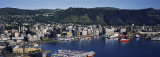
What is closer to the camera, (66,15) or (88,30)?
(88,30)

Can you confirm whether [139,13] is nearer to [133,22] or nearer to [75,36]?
[133,22]

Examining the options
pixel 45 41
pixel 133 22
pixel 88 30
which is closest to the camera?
pixel 45 41

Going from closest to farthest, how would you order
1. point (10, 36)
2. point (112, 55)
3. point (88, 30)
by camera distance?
point (112, 55) → point (10, 36) → point (88, 30)

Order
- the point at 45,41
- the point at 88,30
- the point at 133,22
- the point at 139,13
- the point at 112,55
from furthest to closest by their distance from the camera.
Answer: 1. the point at 139,13
2. the point at 133,22
3. the point at 88,30
4. the point at 45,41
5. the point at 112,55

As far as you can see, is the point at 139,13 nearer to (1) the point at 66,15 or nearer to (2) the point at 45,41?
(1) the point at 66,15

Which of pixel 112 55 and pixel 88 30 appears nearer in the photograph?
pixel 112 55

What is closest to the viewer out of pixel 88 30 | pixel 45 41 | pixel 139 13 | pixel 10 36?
pixel 45 41

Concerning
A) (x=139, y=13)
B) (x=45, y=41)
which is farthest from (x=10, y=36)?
(x=139, y=13)

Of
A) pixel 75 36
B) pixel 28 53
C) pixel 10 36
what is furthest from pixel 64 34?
pixel 28 53

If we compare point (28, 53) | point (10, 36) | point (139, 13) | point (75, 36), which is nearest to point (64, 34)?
point (75, 36)
